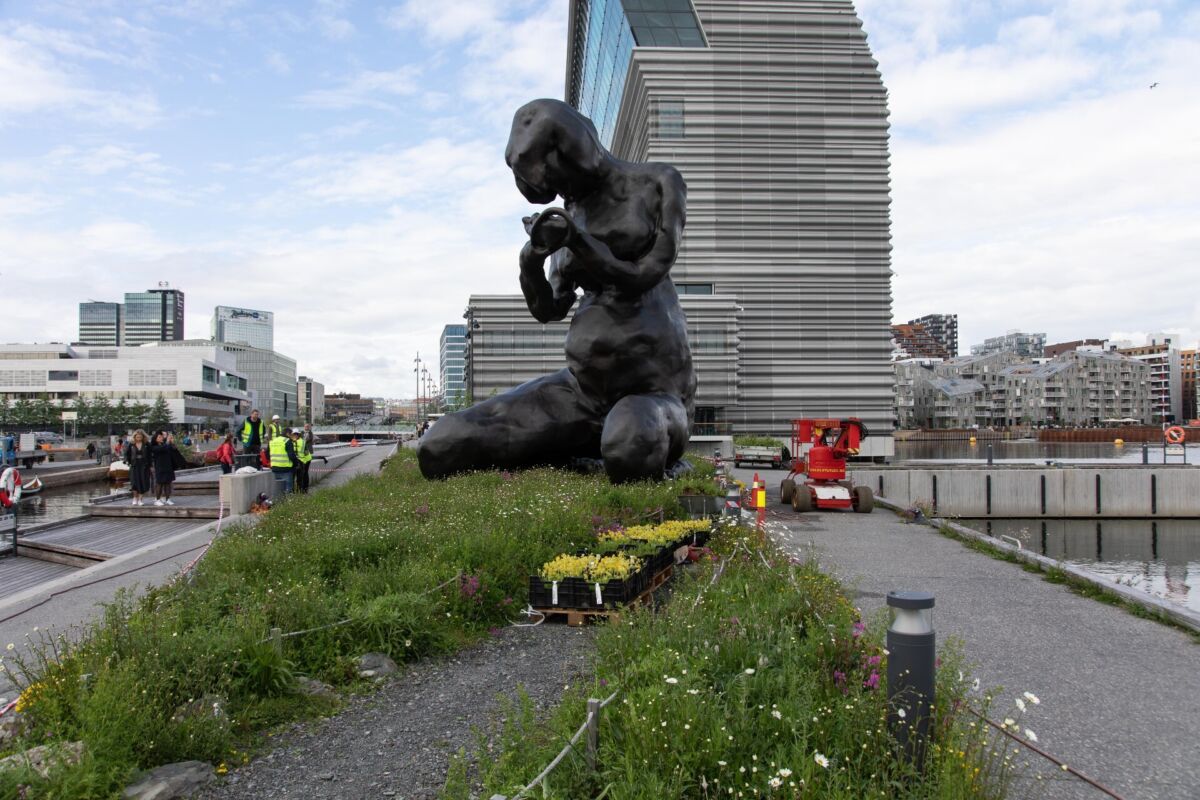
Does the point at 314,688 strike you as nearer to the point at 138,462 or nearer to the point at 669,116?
the point at 138,462

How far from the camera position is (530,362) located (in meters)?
62.2

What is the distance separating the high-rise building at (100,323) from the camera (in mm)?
191000

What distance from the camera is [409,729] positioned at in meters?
3.85

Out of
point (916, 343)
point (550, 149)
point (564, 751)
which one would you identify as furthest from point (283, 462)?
point (916, 343)

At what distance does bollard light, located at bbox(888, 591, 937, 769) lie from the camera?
2891 millimetres

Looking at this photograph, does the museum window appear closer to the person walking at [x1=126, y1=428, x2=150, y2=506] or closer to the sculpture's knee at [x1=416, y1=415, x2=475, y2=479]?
the person walking at [x1=126, y1=428, x2=150, y2=506]

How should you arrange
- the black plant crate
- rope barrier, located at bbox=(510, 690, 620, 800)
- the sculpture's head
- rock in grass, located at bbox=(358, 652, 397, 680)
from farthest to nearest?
the black plant crate
the sculpture's head
rock in grass, located at bbox=(358, 652, 397, 680)
rope barrier, located at bbox=(510, 690, 620, 800)

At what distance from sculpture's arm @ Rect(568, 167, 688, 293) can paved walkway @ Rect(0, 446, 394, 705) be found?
15.5ft

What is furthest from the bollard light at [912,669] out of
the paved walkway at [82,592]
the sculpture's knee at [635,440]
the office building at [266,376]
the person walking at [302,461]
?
the office building at [266,376]

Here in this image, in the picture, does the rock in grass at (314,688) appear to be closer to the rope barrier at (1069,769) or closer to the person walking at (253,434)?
the rope barrier at (1069,769)

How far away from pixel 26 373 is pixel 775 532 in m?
109

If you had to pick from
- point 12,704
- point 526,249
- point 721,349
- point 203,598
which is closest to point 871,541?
point 526,249

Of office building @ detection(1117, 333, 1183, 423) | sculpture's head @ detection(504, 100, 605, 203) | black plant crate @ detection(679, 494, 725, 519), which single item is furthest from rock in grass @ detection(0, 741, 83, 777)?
office building @ detection(1117, 333, 1183, 423)

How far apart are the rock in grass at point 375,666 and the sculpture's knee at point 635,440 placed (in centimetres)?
405
